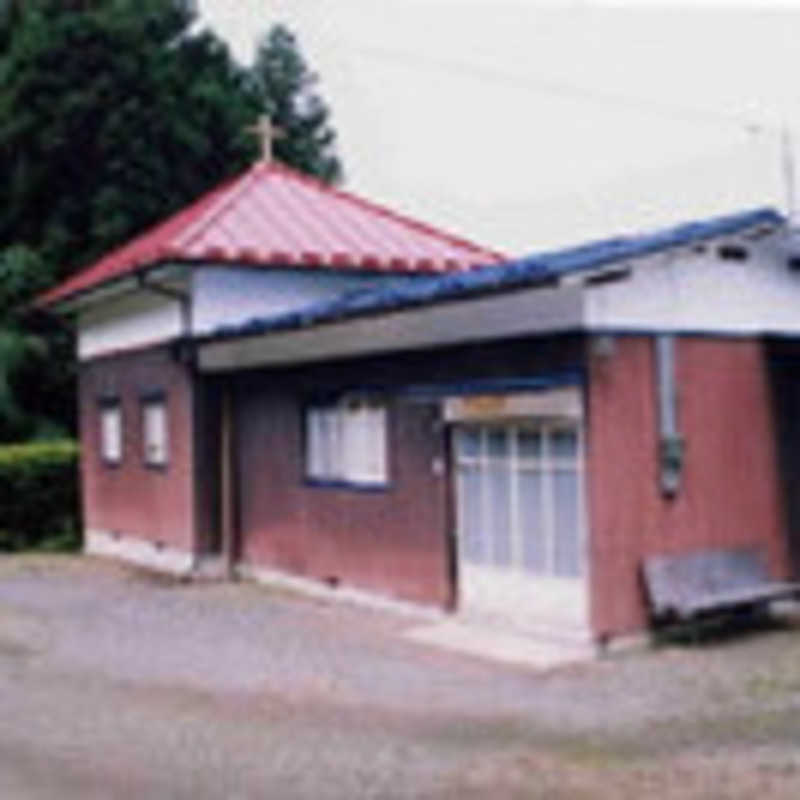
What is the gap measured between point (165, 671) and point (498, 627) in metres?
3.07

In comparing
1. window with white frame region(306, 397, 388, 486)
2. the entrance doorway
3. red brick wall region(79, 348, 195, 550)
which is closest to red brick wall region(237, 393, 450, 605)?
window with white frame region(306, 397, 388, 486)

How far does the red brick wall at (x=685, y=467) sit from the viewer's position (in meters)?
10.7

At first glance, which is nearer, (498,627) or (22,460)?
(498,627)

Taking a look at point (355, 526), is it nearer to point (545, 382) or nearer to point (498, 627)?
point (498, 627)

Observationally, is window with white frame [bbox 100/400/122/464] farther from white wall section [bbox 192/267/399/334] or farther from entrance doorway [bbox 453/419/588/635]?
entrance doorway [bbox 453/419/588/635]

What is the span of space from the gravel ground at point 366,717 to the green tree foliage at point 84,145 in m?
14.2

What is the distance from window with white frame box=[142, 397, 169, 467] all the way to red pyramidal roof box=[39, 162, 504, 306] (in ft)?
6.11

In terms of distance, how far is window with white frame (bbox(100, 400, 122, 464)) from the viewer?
19734mm

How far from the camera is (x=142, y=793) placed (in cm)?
692

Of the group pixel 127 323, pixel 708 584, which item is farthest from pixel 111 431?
pixel 708 584

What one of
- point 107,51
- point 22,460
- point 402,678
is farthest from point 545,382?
point 107,51

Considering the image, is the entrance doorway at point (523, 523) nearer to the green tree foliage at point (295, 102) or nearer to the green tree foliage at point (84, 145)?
the green tree foliage at point (84, 145)

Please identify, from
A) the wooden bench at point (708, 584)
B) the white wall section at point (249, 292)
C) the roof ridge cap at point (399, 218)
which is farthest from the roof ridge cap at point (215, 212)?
the wooden bench at point (708, 584)

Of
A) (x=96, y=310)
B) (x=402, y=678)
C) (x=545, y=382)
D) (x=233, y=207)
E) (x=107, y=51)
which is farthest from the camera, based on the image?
(x=107, y=51)
